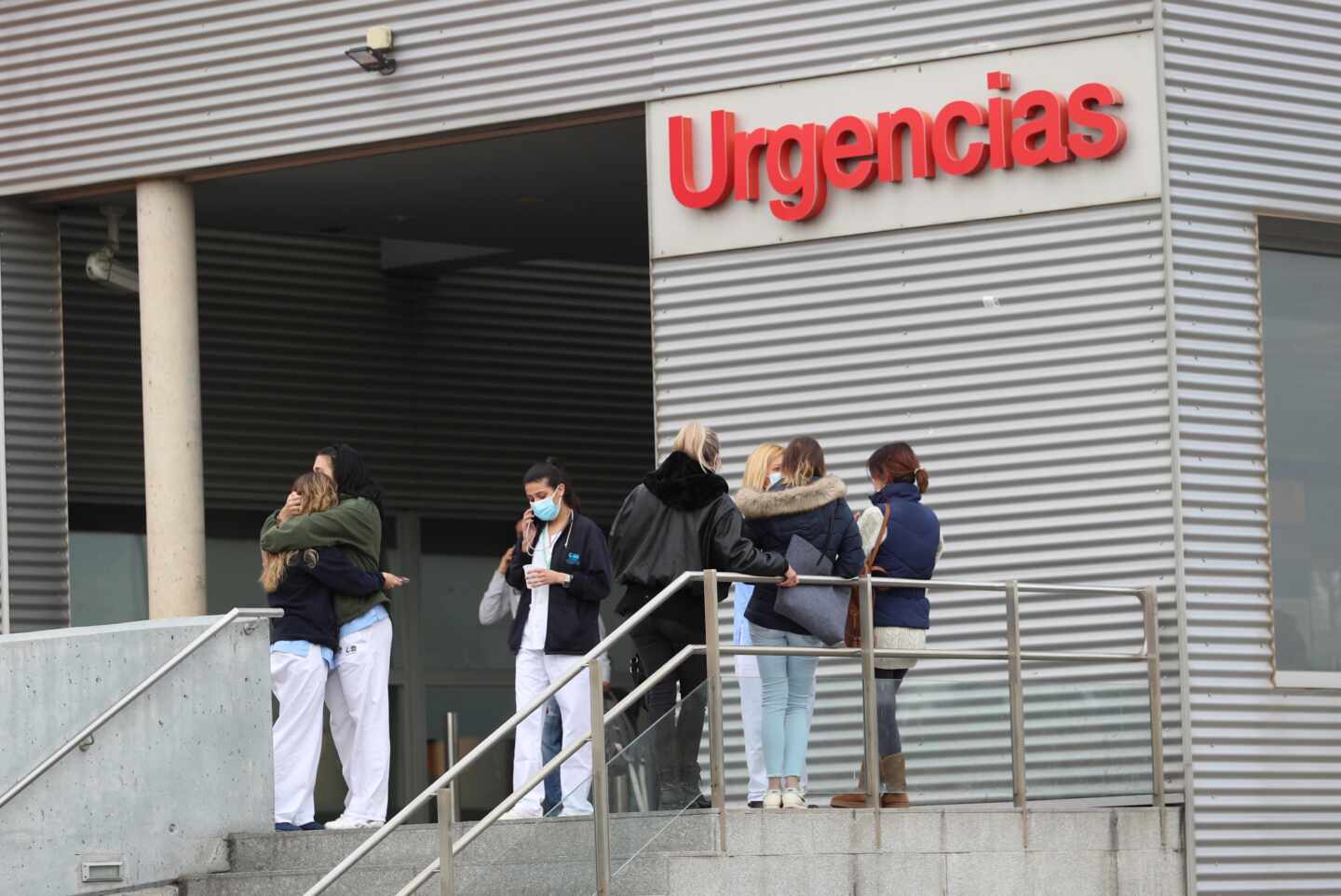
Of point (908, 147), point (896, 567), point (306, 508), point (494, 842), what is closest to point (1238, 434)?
point (908, 147)

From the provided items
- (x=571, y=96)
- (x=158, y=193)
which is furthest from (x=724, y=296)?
(x=158, y=193)

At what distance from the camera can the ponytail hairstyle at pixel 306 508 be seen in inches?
417

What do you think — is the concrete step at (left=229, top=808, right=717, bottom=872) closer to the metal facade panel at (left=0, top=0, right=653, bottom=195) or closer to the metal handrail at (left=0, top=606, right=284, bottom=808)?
the metal handrail at (left=0, top=606, right=284, bottom=808)

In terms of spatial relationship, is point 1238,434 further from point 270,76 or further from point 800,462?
point 270,76

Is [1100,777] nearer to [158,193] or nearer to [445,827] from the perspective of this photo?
[445,827]

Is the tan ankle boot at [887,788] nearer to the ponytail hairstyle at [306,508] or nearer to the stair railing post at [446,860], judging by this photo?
the stair railing post at [446,860]

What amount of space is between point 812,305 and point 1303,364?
2799mm

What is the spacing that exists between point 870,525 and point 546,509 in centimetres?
A: 155

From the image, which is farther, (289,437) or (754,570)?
(289,437)

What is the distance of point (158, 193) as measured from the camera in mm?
14641

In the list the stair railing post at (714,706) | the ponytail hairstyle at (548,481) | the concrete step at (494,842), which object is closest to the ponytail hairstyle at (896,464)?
the stair railing post at (714,706)

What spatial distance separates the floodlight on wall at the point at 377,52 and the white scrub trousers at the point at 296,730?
463 centimetres

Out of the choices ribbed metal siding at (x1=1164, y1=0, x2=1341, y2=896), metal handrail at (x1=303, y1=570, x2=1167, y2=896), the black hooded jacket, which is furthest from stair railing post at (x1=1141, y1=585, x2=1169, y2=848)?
the black hooded jacket

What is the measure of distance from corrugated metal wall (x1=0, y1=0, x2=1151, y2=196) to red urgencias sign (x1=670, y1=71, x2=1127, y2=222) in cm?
34
